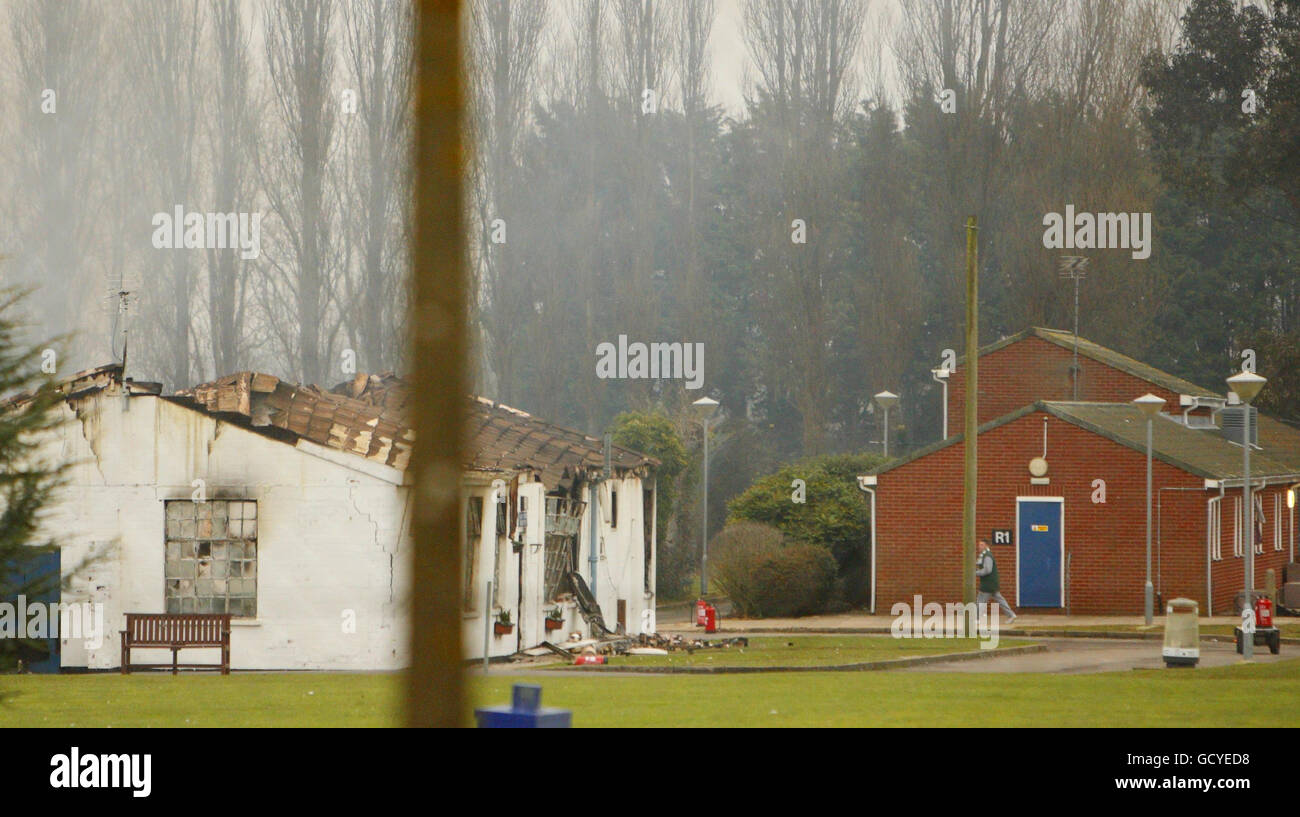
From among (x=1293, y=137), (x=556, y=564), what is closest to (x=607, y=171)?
(x=1293, y=137)

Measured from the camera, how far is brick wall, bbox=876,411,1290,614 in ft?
110

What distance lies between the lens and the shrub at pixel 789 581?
3597 cm

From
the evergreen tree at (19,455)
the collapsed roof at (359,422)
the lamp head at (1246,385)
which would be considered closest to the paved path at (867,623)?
the collapsed roof at (359,422)

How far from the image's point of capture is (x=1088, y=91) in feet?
188

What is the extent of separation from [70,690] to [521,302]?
4145 cm

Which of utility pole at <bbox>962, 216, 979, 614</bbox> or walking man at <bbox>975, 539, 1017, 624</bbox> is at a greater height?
utility pole at <bbox>962, 216, 979, 614</bbox>

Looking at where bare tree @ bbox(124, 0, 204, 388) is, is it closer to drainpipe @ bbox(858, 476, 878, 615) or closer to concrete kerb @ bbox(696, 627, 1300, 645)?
drainpipe @ bbox(858, 476, 878, 615)

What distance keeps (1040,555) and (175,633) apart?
19.4 meters

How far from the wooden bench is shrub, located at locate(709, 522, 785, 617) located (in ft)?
51.5

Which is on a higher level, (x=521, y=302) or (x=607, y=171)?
(x=607, y=171)

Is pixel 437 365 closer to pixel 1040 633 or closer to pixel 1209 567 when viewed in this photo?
pixel 1040 633

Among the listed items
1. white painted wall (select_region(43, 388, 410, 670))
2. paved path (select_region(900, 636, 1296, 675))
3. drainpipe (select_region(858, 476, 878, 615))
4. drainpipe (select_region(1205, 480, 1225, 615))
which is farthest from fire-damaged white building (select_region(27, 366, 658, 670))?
drainpipe (select_region(1205, 480, 1225, 615))
